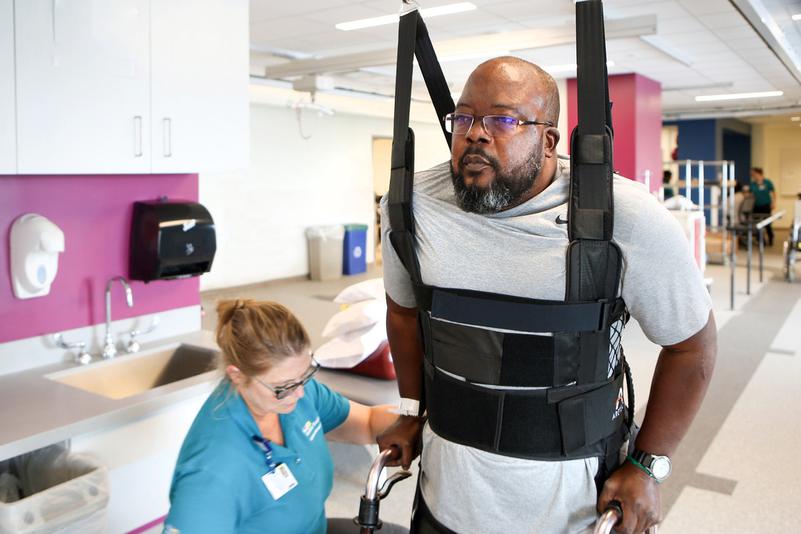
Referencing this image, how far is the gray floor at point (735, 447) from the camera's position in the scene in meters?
3.34

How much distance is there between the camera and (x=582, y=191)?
117 cm

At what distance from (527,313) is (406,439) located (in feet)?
1.63

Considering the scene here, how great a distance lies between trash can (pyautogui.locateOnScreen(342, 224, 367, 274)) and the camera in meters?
10.8

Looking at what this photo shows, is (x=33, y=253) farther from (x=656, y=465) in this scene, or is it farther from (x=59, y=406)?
(x=656, y=465)

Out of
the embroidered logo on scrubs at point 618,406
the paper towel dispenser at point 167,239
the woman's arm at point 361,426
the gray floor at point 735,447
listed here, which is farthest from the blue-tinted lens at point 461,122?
the gray floor at point 735,447

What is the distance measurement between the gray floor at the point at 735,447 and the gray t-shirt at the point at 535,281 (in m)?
2.10

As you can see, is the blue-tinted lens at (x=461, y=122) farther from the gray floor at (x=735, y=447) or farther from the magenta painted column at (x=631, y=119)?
the magenta painted column at (x=631, y=119)

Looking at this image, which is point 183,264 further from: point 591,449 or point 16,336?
point 591,449

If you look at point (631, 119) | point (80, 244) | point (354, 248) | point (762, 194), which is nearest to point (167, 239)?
point (80, 244)

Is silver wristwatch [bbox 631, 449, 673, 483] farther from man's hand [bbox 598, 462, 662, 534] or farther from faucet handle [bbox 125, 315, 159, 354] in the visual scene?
faucet handle [bbox 125, 315, 159, 354]

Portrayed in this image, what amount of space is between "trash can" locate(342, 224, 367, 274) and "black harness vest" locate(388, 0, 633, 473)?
31.1ft

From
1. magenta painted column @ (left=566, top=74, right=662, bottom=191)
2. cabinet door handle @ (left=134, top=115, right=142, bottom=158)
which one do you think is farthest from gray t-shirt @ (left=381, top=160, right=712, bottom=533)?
magenta painted column @ (left=566, top=74, right=662, bottom=191)

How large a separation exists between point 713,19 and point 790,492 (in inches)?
177

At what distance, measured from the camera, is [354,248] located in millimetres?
10891
